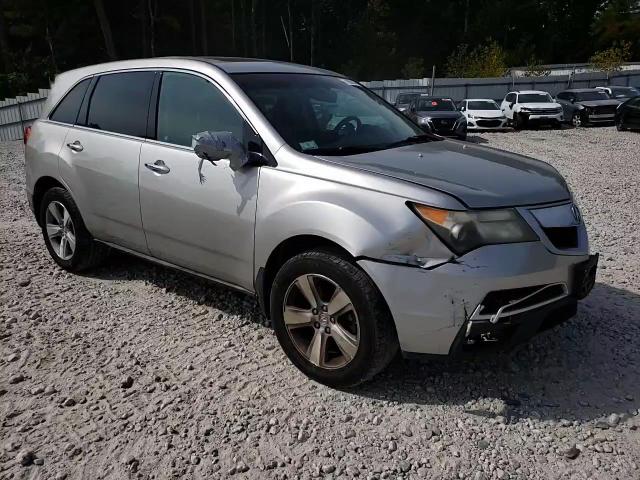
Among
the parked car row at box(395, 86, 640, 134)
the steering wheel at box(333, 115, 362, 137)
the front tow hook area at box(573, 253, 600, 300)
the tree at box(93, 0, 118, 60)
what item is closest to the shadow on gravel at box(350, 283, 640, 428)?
the front tow hook area at box(573, 253, 600, 300)

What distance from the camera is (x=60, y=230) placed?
497cm

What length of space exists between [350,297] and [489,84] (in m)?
32.8

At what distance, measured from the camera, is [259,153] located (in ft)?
11.1

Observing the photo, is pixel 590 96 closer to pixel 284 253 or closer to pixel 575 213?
pixel 575 213

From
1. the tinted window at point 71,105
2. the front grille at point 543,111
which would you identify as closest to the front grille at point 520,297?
the tinted window at point 71,105

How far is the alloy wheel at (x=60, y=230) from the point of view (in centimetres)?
485

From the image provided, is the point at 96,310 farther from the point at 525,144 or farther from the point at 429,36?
the point at 429,36

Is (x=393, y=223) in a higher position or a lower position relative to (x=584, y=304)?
higher

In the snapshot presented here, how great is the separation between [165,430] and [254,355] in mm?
859

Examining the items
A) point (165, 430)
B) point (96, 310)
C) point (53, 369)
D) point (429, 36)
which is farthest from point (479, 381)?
point (429, 36)

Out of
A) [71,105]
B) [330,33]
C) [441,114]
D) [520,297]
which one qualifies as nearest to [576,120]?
[441,114]

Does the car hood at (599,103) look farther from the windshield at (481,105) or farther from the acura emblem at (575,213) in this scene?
the acura emblem at (575,213)

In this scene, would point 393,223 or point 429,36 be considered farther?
point 429,36

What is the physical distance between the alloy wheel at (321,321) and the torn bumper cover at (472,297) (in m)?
0.27
